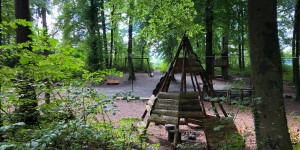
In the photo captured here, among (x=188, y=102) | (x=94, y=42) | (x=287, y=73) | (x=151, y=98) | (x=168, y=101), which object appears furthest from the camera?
(x=287, y=73)

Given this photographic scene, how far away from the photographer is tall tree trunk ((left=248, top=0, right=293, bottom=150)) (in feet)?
7.52

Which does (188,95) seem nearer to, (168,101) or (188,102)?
(188,102)

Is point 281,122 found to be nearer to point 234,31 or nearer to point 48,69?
point 48,69

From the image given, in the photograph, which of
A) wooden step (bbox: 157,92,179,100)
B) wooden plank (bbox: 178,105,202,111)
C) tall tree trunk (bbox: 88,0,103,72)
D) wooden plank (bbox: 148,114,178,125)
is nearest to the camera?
wooden plank (bbox: 148,114,178,125)

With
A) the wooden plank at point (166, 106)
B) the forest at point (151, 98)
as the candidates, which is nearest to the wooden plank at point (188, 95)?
the forest at point (151, 98)

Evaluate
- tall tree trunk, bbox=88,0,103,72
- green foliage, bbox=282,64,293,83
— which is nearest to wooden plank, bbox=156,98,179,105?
tall tree trunk, bbox=88,0,103,72

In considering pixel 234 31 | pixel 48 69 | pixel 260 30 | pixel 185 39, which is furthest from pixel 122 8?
pixel 260 30

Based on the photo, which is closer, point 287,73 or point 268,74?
point 268,74

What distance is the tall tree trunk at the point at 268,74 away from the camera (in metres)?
2.29

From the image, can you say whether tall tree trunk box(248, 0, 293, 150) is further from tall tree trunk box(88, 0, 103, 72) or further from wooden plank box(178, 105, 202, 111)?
tall tree trunk box(88, 0, 103, 72)

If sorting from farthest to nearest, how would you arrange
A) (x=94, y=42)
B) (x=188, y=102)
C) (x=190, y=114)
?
(x=94, y=42) < (x=188, y=102) < (x=190, y=114)

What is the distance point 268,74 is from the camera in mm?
2289

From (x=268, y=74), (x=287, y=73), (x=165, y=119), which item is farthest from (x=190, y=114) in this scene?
(x=287, y=73)

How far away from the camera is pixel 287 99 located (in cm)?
1046
